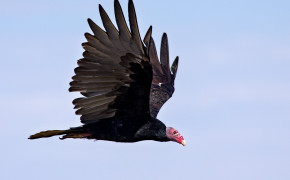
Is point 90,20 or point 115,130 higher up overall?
point 90,20

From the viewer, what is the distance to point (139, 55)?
8.23m

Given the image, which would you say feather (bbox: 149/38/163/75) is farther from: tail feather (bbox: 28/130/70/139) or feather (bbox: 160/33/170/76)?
tail feather (bbox: 28/130/70/139)

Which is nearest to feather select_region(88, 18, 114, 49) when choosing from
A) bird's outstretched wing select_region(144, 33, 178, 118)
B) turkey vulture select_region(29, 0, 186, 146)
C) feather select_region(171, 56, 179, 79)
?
turkey vulture select_region(29, 0, 186, 146)

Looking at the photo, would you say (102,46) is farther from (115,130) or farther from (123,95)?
(115,130)

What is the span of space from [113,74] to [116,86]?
180 millimetres

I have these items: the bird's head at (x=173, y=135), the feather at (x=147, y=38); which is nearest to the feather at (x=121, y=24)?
the feather at (x=147, y=38)

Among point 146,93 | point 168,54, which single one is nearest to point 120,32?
point 146,93

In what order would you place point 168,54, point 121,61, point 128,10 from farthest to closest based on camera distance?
point 168,54
point 121,61
point 128,10

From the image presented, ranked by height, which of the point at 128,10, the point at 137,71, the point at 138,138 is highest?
Answer: the point at 128,10

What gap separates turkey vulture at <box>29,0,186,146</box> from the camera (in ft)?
26.9

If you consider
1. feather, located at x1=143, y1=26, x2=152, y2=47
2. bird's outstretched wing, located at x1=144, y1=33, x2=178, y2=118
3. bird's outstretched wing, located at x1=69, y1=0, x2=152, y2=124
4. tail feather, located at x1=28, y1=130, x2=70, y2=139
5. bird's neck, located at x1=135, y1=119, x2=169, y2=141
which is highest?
bird's outstretched wing, located at x1=144, y1=33, x2=178, y2=118

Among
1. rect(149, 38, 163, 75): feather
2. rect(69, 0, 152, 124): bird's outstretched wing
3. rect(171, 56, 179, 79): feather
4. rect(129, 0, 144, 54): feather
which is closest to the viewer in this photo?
rect(129, 0, 144, 54): feather

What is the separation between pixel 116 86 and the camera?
855cm

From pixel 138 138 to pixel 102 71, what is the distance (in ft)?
4.24
